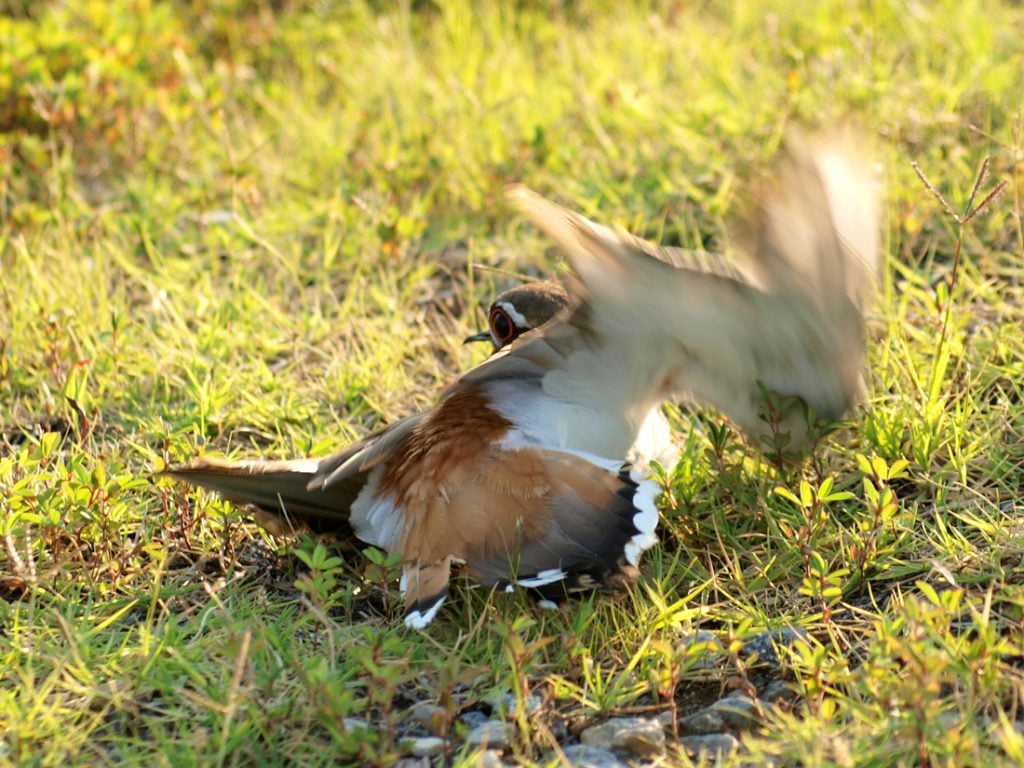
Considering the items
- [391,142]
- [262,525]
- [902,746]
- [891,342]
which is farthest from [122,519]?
[391,142]

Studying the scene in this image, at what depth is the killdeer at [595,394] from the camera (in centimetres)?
308

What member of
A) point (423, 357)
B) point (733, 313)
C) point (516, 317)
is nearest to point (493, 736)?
point (733, 313)

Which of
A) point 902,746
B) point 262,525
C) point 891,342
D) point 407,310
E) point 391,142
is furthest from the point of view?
point 391,142

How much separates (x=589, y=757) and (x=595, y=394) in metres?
0.98

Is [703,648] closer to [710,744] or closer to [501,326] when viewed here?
[710,744]

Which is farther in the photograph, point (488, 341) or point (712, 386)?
point (488, 341)

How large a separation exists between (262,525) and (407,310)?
63.1 inches

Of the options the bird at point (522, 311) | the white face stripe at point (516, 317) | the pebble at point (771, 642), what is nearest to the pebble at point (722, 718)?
the pebble at point (771, 642)

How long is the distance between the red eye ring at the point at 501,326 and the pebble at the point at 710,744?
1657mm

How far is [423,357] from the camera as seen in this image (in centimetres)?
481

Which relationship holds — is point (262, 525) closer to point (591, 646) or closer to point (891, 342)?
point (591, 646)

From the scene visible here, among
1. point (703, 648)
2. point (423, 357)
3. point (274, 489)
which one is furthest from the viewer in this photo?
point (423, 357)

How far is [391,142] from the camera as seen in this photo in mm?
6090

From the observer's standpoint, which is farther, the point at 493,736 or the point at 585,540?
the point at 585,540
